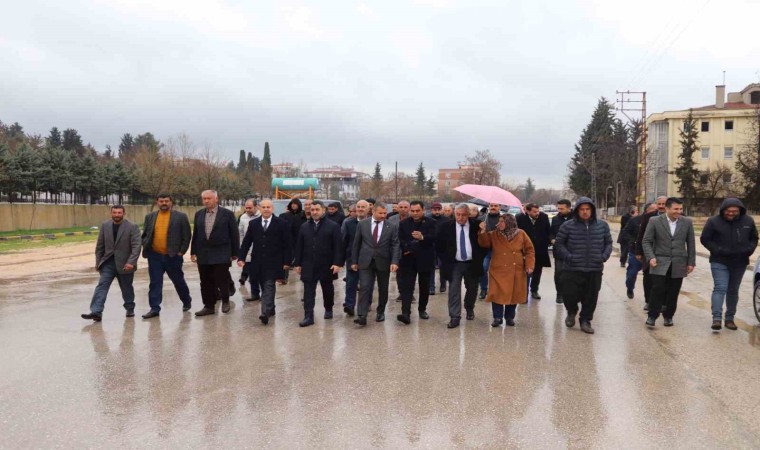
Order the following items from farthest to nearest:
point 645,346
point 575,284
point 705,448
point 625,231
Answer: point 625,231, point 575,284, point 645,346, point 705,448

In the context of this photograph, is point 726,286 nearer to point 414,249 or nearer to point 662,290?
point 662,290

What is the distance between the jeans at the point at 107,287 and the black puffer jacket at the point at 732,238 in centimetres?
829

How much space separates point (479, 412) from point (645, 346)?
3224 mm

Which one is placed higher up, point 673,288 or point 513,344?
point 673,288

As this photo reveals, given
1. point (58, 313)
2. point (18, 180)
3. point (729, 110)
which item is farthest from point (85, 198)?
point (729, 110)

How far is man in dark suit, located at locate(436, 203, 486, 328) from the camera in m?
7.76

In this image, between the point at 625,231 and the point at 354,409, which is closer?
the point at 354,409

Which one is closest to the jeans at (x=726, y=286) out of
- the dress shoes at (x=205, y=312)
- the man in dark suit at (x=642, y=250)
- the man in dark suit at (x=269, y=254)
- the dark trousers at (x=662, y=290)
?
the dark trousers at (x=662, y=290)

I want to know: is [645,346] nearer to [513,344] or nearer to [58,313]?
[513,344]

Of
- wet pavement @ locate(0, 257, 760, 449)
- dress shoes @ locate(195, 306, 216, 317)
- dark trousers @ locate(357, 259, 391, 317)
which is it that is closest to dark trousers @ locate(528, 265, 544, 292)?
wet pavement @ locate(0, 257, 760, 449)

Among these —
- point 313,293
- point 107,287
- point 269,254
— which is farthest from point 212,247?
point 313,293

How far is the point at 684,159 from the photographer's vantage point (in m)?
56.7

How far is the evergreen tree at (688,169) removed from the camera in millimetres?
55469

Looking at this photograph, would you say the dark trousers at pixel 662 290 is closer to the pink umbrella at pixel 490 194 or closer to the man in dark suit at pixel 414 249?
the pink umbrella at pixel 490 194
